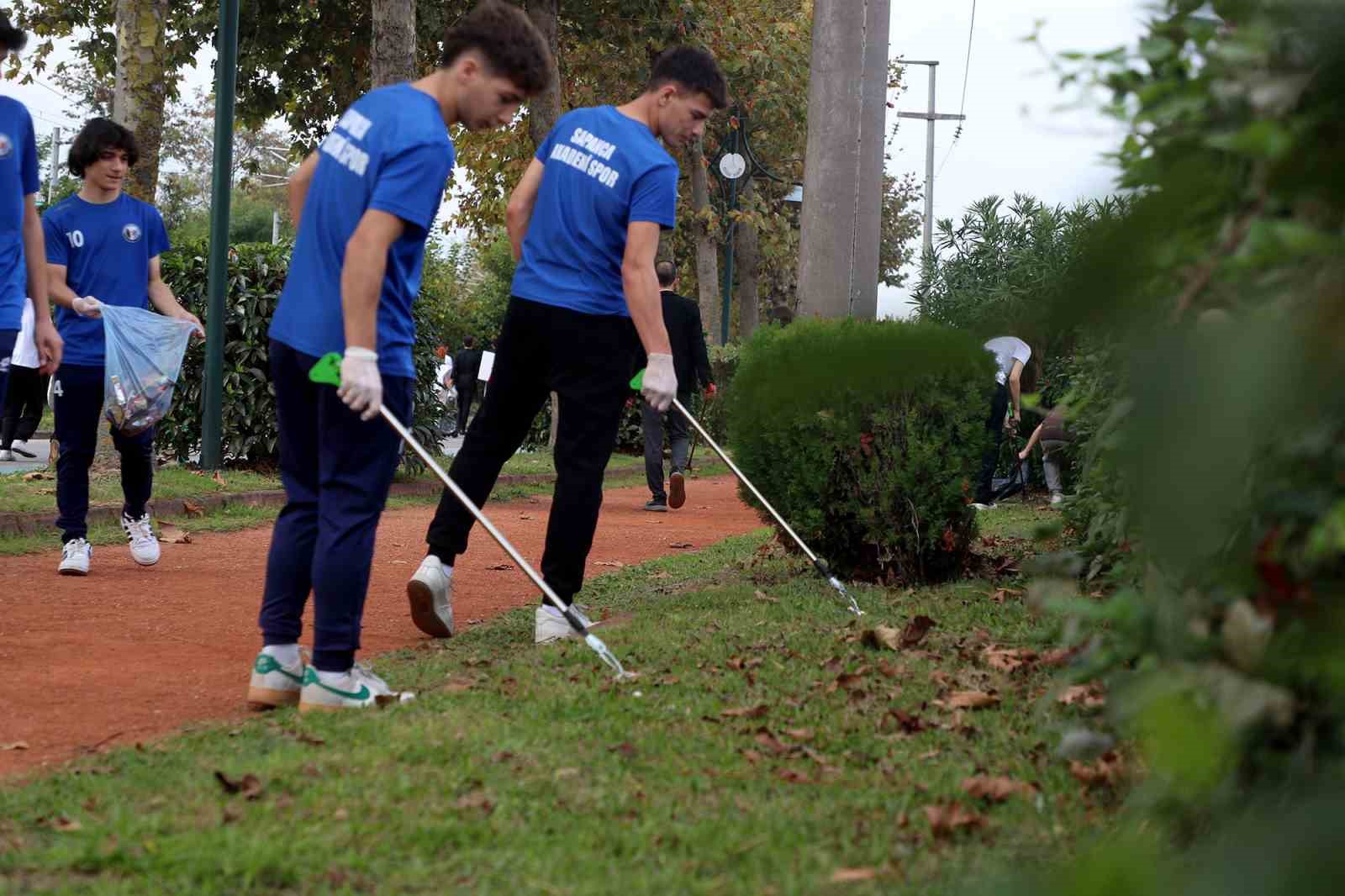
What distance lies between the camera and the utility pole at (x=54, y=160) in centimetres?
5800

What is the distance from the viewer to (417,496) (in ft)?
42.6

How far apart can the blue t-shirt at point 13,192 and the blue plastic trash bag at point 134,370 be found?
120 centimetres

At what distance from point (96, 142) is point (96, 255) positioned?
556mm

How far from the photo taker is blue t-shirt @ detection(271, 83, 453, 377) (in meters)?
4.16

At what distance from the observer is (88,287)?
7469 millimetres

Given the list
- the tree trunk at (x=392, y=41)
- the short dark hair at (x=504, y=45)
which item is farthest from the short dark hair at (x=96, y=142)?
the tree trunk at (x=392, y=41)

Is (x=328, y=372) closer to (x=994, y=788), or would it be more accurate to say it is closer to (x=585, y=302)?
(x=585, y=302)

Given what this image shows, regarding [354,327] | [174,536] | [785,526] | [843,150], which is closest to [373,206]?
[354,327]

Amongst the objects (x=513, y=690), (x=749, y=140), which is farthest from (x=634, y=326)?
(x=749, y=140)

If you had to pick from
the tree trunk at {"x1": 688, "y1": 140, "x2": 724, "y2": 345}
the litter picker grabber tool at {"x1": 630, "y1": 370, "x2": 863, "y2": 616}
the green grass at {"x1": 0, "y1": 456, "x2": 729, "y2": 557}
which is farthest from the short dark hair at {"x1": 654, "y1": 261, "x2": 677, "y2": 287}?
the tree trunk at {"x1": 688, "y1": 140, "x2": 724, "y2": 345}

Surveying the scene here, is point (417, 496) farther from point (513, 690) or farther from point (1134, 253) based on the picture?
point (1134, 253)

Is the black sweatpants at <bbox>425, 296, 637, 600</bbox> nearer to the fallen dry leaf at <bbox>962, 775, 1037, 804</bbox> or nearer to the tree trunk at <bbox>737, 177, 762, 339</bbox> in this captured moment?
the fallen dry leaf at <bbox>962, 775, 1037, 804</bbox>

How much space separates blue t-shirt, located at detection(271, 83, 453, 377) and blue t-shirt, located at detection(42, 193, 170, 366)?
10.8 ft

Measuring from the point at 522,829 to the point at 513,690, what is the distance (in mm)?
1459
